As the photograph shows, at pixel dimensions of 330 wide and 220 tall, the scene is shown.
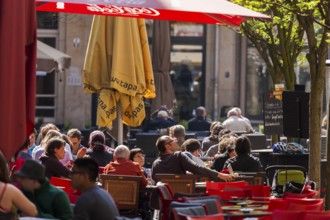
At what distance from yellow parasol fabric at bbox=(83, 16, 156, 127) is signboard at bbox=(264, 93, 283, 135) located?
591 cm

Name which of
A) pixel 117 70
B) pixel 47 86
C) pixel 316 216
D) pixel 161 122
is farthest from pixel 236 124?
pixel 316 216

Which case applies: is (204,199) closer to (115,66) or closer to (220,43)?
(115,66)

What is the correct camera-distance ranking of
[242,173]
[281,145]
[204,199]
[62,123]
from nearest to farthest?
Result: [204,199]
[242,173]
[281,145]
[62,123]

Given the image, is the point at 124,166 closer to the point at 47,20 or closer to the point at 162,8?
the point at 162,8

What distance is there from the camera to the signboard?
22469mm

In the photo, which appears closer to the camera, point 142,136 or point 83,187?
point 83,187

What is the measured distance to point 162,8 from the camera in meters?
12.7

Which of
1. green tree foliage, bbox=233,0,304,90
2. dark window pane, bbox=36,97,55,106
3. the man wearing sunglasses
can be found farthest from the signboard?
dark window pane, bbox=36,97,55,106

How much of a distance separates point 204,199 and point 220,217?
3.92 feet

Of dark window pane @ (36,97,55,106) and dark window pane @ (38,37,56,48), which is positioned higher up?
Result: dark window pane @ (38,37,56,48)

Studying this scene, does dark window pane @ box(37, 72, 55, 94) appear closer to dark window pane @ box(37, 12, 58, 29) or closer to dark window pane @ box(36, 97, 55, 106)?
dark window pane @ box(36, 97, 55, 106)

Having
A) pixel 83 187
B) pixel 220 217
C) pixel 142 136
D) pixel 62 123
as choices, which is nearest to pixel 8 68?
pixel 83 187

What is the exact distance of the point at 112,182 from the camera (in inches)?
563

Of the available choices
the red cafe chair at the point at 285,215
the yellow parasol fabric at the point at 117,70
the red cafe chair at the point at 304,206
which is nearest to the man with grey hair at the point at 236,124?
the yellow parasol fabric at the point at 117,70
